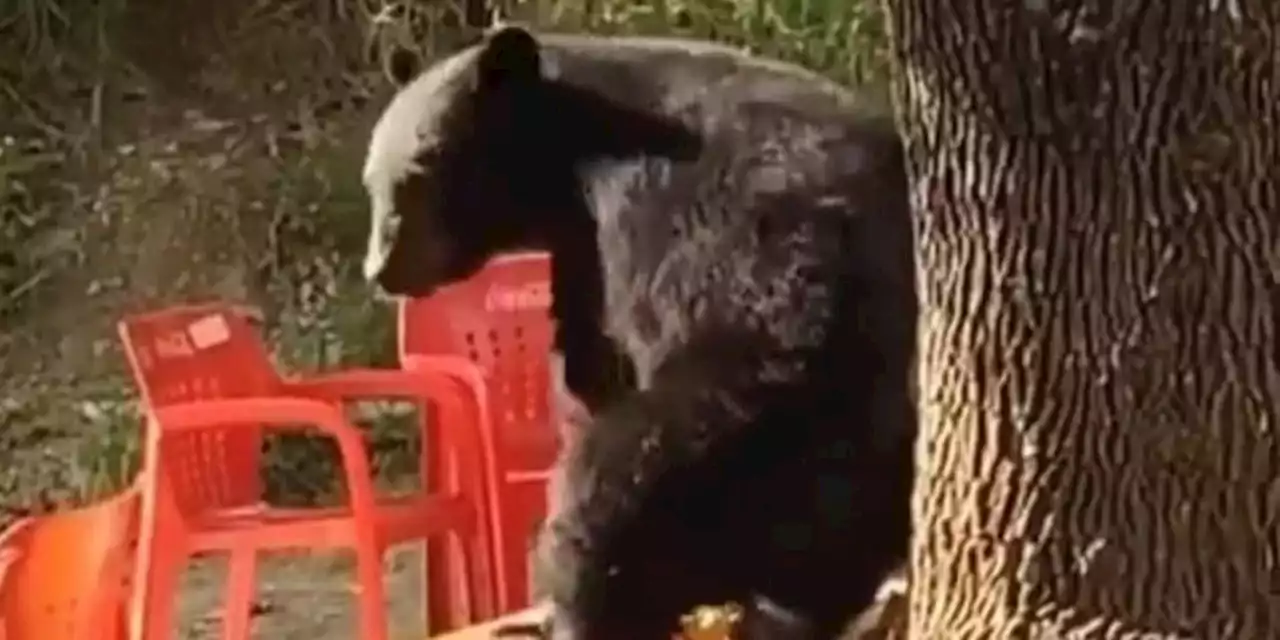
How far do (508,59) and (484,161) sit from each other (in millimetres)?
102

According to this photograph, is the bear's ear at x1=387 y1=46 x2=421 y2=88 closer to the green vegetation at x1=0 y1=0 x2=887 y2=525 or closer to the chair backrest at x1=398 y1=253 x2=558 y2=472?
the chair backrest at x1=398 y1=253 x2=558 y2=472

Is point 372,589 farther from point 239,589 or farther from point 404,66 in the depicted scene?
point 404,66

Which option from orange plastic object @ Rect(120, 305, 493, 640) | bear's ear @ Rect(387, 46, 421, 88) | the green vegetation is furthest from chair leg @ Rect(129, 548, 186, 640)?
the green vegetation

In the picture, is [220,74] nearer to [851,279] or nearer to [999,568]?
[851,279]

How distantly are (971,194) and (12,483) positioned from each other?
3.47m

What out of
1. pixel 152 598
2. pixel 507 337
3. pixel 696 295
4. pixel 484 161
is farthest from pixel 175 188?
pixel 696 295

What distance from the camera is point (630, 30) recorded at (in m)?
3.99

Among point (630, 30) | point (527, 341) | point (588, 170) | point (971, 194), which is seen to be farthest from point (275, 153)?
point (971, 194)

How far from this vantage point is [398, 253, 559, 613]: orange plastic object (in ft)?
10.0

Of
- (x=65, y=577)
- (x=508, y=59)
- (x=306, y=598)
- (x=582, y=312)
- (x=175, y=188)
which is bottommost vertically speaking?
(x=306, y=598)

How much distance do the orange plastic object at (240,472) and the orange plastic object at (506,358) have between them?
0.07m

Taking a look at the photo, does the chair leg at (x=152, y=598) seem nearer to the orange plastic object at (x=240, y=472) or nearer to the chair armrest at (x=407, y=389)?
the orange plastic object at (x=240, y=472)

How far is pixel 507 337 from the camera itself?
3168 millimetres

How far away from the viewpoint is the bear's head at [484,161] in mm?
2221
